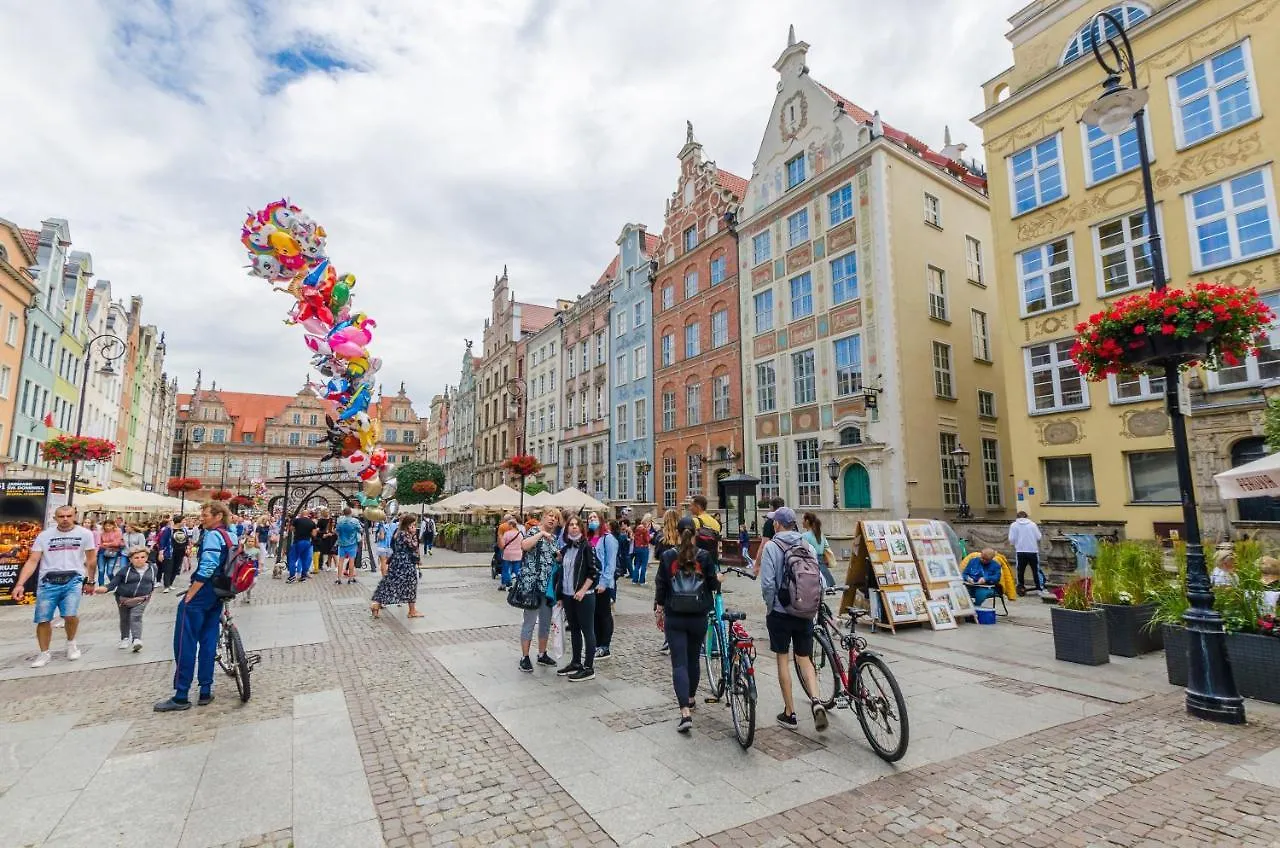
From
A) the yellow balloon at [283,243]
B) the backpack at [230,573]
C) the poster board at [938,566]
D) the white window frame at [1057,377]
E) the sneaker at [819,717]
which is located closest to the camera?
the sneaker at [819,717]

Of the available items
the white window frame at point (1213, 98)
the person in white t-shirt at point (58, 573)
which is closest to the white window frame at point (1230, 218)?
the white window frame at point (1213, 98)

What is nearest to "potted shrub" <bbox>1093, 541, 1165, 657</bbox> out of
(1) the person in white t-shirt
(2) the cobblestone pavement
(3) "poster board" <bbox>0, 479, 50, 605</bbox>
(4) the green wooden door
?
(2) the cobblestone pavement

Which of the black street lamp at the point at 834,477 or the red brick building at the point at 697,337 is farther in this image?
the red brick building at the point at 697,337

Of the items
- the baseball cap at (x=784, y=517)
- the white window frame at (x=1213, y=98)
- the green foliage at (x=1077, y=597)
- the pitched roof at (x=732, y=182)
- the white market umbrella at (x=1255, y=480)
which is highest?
the pitched roof at (x=732, y=182)

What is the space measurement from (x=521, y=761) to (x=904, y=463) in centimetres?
1916

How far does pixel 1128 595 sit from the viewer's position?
327 inches

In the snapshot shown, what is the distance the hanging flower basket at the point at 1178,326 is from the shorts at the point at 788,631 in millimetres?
4727

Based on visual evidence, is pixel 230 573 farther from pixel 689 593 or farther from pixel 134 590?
pixel 689 593

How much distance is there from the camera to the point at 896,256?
2270 cm

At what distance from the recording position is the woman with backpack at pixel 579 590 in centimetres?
746

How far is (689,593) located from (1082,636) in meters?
5.42

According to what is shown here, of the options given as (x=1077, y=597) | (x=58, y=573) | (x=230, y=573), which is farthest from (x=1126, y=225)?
(x=58, y=573)

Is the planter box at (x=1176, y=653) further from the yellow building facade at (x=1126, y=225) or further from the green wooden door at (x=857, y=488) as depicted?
the green wooden door at (x=857, y=488)

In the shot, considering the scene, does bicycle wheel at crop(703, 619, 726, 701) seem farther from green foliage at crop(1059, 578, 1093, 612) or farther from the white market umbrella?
the white market umbrella
